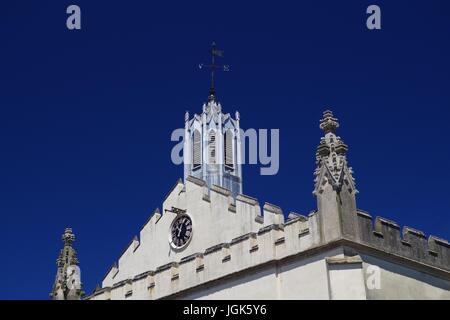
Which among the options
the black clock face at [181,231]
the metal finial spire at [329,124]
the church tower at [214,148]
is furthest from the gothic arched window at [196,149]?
the metal finial spire at [329,124]

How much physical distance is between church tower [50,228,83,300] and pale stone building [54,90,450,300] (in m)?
2.52

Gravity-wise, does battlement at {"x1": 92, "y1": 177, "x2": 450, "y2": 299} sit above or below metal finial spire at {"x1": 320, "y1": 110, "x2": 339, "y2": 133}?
below

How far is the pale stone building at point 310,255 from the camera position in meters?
29.7

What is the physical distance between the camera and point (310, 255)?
3031cm

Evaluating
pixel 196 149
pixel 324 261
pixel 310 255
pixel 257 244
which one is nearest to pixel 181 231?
pixel 257 244

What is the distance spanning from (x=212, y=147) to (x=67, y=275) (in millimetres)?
19250

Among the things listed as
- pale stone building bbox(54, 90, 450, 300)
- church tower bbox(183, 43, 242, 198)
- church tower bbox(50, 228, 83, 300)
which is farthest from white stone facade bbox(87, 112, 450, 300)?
church tower bbox(183, 43, 242, 198)

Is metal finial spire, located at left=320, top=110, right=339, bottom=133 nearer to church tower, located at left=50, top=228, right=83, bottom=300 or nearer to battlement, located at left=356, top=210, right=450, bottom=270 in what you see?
battlement, located at left=356, top=210, right=450, bottom=270

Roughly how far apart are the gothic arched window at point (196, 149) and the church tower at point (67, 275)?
15.4 m

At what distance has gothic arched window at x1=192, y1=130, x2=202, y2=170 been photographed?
2288 inches
